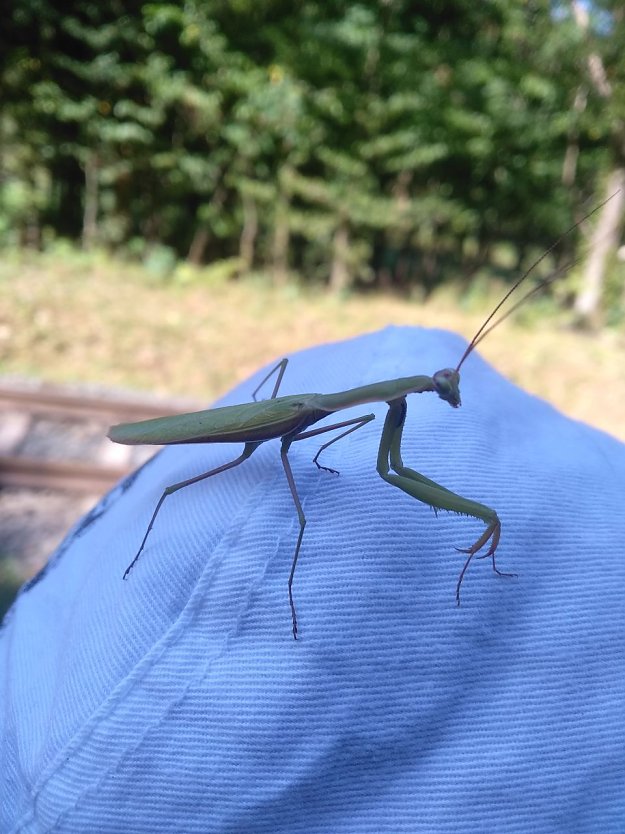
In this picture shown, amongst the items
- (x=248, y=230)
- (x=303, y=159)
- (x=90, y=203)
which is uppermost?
(x=303, y=159)

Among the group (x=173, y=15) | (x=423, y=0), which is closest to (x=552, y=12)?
(x=423, y=0)

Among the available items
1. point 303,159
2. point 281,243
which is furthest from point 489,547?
point 281,243

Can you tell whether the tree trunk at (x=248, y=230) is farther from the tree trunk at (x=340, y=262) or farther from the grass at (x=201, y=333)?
the tree trunk at (x=340, y=262)

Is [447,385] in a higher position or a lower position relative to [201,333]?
higher

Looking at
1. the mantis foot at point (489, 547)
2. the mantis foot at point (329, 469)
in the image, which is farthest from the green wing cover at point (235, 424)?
the mantis foot at point (489, 547)

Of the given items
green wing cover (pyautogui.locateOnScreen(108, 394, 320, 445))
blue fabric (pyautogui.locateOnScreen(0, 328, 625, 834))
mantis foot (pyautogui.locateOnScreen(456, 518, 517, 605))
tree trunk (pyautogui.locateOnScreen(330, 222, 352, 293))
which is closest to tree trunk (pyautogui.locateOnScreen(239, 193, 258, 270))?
tree trunk (pyautogui.locateOnScreen(330, 222, 352, 293))

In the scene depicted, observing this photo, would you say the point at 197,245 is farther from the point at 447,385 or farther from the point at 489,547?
the point at 489,547
